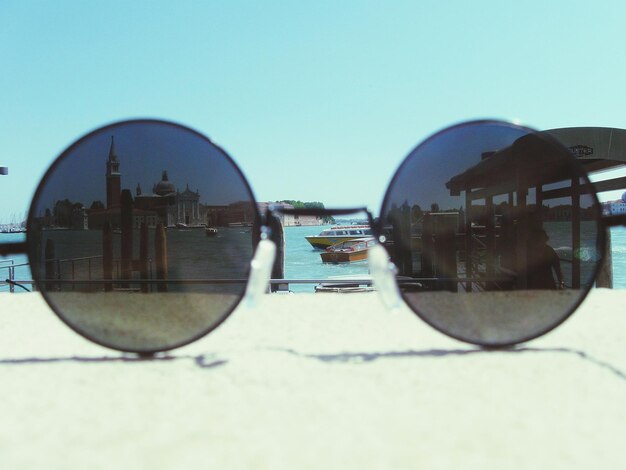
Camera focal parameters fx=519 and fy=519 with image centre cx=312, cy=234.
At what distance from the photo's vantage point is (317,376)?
1.37 metres

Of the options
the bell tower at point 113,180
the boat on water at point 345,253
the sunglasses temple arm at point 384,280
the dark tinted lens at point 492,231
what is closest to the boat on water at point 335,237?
the boat on water at point 345,253

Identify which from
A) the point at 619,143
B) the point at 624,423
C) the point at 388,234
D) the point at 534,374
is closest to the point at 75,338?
the point at 388,234

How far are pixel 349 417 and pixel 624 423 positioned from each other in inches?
21.6

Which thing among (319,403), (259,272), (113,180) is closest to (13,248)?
(259,272)

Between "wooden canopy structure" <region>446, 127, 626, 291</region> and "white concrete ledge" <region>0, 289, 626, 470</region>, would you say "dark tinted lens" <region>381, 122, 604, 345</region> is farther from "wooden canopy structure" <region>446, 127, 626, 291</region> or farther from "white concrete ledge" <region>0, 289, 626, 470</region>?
"white concrete ledge" <region>0, 289, 626, 470</region>

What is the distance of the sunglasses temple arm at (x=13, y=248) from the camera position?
149cm

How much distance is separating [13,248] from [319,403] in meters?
1.00

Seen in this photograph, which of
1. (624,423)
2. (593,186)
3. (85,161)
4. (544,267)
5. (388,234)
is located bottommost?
(624,423)

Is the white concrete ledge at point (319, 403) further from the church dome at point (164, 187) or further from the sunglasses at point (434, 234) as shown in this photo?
the church dome at point (164, 187)

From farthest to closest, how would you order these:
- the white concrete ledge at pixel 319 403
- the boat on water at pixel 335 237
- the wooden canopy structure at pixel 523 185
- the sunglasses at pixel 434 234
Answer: the boat on water at pixel 335 237, the wooden canopy structure at pixel 523 185, the sunglasses at pixel 434 234, the white concrete ledge at pixel 319 403

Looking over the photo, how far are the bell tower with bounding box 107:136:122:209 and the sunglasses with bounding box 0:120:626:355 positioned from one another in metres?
0.02

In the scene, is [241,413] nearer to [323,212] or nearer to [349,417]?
[349,417]

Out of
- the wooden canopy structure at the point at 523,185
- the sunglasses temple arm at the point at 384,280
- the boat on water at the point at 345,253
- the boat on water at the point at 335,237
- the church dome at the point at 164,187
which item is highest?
the church dome at the point at 164,187

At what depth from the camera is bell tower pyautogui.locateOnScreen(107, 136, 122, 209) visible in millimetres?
2088
